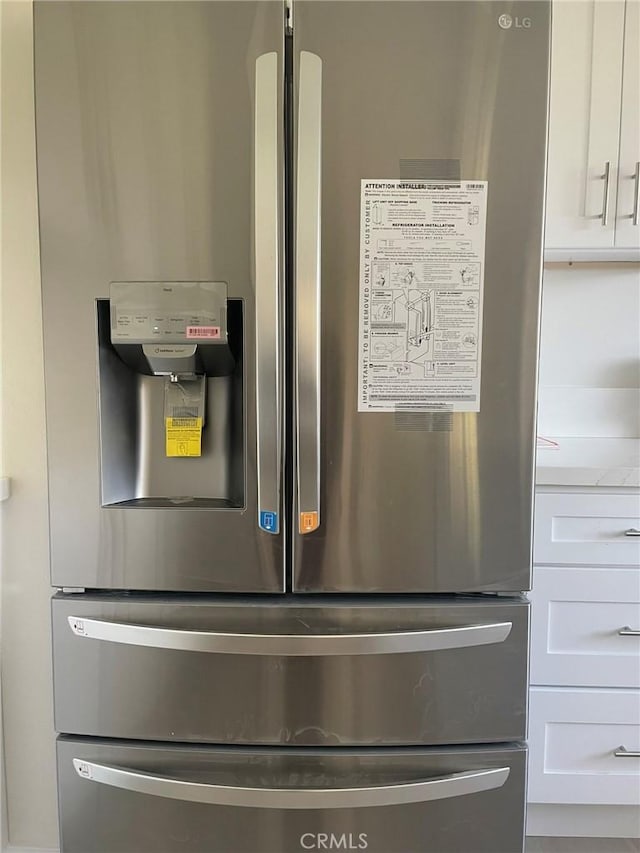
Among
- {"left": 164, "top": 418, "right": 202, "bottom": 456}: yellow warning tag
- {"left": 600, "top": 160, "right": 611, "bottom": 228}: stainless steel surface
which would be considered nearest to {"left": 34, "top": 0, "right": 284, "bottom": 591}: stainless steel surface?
{"left": 164, "top": 418, "right": 202, "bottom": 456}: yellow warning tag

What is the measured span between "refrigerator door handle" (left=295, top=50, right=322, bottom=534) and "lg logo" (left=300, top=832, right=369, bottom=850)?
0.58 metres

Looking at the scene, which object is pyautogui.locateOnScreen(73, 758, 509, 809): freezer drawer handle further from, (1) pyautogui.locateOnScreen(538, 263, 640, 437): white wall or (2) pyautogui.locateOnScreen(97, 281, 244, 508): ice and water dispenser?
(1) pyautogui.locateOnScreen(538, 263, 640, 437): white wall

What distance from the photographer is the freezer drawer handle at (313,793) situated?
1003 millimetres

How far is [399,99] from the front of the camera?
927 mm

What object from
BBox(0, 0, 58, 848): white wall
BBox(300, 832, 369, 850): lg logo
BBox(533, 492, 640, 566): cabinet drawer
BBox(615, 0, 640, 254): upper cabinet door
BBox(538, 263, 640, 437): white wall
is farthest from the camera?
BBox(538, 263, 640, 437): white wall

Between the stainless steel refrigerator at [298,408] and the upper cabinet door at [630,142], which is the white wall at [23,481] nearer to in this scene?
the stainless steel refrigerator at [298,408]

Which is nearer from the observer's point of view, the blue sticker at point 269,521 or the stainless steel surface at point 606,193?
the blue sticker at point 269,521

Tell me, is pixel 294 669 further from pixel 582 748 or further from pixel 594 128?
pixel 594 128

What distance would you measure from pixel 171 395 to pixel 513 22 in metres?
0.88

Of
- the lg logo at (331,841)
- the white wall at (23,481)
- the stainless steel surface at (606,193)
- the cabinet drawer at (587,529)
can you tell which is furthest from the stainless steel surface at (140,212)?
the stainless steel surface at (606,193)

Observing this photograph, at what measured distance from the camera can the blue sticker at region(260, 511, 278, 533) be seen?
979 millimetres

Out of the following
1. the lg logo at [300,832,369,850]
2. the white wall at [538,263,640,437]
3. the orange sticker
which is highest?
the white wall at [538,263,640,437]

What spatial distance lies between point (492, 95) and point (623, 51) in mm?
819

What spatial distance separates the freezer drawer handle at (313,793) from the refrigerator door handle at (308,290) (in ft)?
1.60
